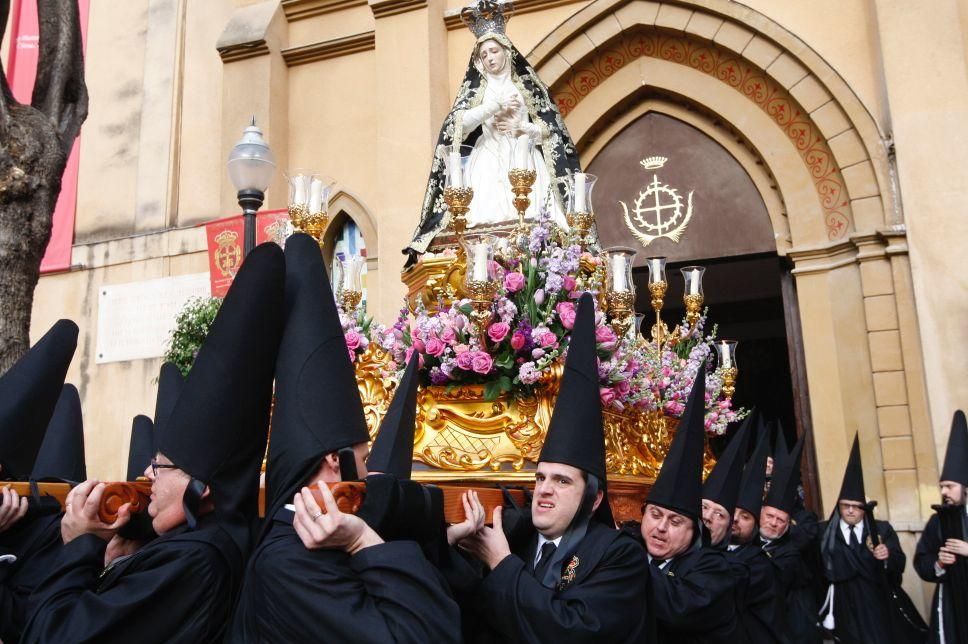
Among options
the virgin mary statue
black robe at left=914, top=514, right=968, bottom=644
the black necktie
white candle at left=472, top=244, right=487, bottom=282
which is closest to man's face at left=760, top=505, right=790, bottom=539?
black robe at left=914, top=514, right=968, bottom=644

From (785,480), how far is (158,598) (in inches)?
206

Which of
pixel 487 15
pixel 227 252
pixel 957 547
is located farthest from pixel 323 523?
pixel 227 252

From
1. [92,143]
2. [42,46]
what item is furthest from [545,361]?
[92,143]

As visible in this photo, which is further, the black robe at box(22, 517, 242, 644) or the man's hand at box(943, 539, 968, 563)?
the man's hand at box(943, 539, 968, 563)

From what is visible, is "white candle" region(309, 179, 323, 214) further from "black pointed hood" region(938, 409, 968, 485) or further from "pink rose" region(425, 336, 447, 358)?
"black pointed hood" region(938, 409, 968, 485)

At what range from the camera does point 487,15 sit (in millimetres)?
7141

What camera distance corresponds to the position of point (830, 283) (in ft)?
34.7

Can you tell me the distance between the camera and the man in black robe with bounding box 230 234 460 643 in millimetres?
2318

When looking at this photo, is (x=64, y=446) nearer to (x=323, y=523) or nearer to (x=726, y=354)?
(x=323, y=523)

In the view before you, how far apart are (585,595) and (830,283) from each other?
27.7 feet

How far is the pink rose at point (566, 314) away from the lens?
4.77 metres

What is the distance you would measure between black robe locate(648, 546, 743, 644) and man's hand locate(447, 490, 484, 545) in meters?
1.11

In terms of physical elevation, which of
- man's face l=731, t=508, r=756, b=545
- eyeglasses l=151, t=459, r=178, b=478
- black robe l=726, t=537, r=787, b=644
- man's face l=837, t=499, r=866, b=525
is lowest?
black robe l=726, t=537, r=787, b=644

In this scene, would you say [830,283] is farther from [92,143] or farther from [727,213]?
[92,143]
